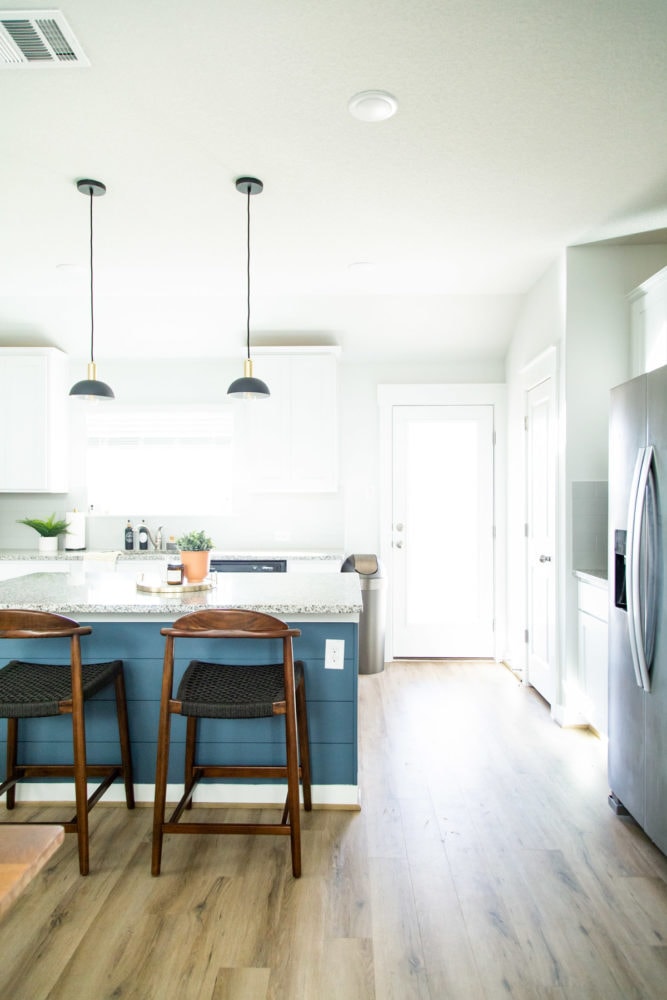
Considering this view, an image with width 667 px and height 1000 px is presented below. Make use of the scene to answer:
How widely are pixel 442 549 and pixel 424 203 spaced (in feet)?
8.66

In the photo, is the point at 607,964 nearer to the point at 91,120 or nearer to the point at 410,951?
the point at 410,951

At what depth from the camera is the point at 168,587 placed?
2523 millimetres

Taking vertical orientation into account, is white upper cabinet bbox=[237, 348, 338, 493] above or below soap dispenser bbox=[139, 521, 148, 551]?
above

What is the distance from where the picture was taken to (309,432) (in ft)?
14.8

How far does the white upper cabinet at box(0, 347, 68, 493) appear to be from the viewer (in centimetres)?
454

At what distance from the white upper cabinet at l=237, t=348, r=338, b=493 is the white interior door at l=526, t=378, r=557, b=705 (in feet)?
4.89

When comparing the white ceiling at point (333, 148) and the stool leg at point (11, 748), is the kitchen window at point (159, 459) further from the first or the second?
the stool leg at point (11, 748)

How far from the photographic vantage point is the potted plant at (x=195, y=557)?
267 cm

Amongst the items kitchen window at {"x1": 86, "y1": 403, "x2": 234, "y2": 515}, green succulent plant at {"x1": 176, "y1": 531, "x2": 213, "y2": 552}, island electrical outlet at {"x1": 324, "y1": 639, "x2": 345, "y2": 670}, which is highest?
kitchen window at {"x1": 86, "y1": 403, "x2": 234, "y2": 515}

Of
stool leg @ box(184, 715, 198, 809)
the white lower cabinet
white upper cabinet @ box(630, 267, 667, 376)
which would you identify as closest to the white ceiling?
white upper cabinet @ box(630, 267, 667, 376)

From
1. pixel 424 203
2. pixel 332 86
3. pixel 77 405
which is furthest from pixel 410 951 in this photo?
pixel 77 405

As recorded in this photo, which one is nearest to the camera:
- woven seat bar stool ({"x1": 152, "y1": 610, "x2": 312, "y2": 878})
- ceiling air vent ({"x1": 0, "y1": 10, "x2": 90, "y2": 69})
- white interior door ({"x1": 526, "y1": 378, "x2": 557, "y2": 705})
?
ceiling air vent ({"x1": 0, "y1": 10, "x2": 90, "y2": 69})

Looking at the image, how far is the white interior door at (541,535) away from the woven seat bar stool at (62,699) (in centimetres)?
247

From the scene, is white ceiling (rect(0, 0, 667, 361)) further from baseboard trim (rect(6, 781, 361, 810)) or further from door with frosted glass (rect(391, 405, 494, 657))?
baseboard trim (rect(6, 781, 361, 810))
